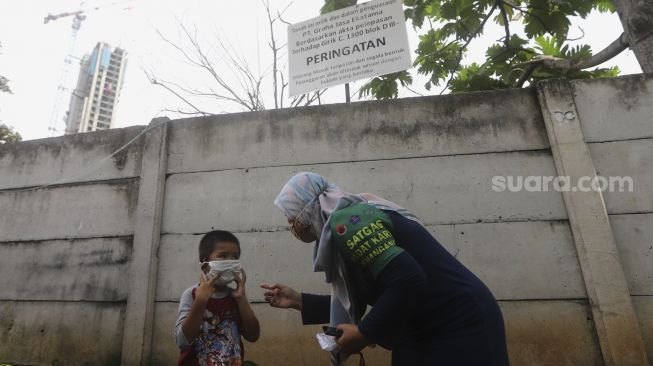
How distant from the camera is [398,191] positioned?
8.89ft

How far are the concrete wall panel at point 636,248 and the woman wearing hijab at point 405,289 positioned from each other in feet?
5.24

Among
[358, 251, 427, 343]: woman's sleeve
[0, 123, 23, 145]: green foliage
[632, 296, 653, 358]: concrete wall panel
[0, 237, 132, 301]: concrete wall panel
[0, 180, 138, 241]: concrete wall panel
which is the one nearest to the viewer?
[358, 251, 427, 343]: woman's sleeve

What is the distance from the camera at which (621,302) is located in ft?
7.45

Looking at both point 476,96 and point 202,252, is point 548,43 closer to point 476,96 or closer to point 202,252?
point 476,96

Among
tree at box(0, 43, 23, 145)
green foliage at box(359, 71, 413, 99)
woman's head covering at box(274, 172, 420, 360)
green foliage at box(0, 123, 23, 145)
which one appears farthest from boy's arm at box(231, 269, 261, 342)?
green foliage at box(0, 123, 23, 145)

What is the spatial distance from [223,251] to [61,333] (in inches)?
75.1

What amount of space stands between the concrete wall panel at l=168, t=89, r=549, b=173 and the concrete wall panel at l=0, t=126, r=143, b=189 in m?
0.43

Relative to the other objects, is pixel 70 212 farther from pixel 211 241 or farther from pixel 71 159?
pixel 211 241

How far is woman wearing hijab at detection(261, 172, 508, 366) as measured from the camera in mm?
1212

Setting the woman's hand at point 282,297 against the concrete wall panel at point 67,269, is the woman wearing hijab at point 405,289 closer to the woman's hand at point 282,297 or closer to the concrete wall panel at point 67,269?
the woman's hand at point 282,297

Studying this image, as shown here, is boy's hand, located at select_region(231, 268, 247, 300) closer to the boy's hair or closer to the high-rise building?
the boy's hair

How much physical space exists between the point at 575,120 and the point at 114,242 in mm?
3478

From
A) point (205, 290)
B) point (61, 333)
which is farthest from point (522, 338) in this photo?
point (61, 333)

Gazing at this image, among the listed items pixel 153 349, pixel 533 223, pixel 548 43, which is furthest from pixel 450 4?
pixel 153 349
